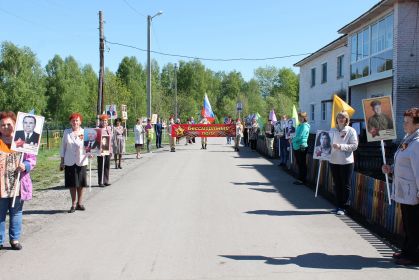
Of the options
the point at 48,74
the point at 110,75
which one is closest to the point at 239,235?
the point at 110,75

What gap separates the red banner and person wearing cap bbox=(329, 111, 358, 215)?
19.3 meters

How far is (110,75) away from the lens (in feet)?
184

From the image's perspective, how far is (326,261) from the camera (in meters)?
5.86

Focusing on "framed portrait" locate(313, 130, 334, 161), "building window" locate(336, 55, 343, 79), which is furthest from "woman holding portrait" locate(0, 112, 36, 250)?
"building window" locate(336, 55, 343, 79)

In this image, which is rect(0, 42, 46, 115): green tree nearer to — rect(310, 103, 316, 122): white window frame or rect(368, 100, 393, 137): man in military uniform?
rect(310, 103, 316, 122): white window frame

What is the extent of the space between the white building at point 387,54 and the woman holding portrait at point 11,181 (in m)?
16.6

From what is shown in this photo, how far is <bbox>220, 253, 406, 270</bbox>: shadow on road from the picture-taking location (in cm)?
570

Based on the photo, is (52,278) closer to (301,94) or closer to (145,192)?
(145,192)

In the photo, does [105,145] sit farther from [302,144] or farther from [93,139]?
[302,144]

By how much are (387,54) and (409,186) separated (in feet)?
53.9

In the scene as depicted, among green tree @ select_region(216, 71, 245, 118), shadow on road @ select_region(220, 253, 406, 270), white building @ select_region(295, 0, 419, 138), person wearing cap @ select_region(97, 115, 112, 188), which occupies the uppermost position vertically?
green tree @ select_region(216, 71, 245, 118)

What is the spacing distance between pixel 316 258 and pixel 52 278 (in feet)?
10.3

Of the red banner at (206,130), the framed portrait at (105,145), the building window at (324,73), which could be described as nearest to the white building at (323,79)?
the building window at (324,73)

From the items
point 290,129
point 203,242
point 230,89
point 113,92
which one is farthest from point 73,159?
point 230,89
